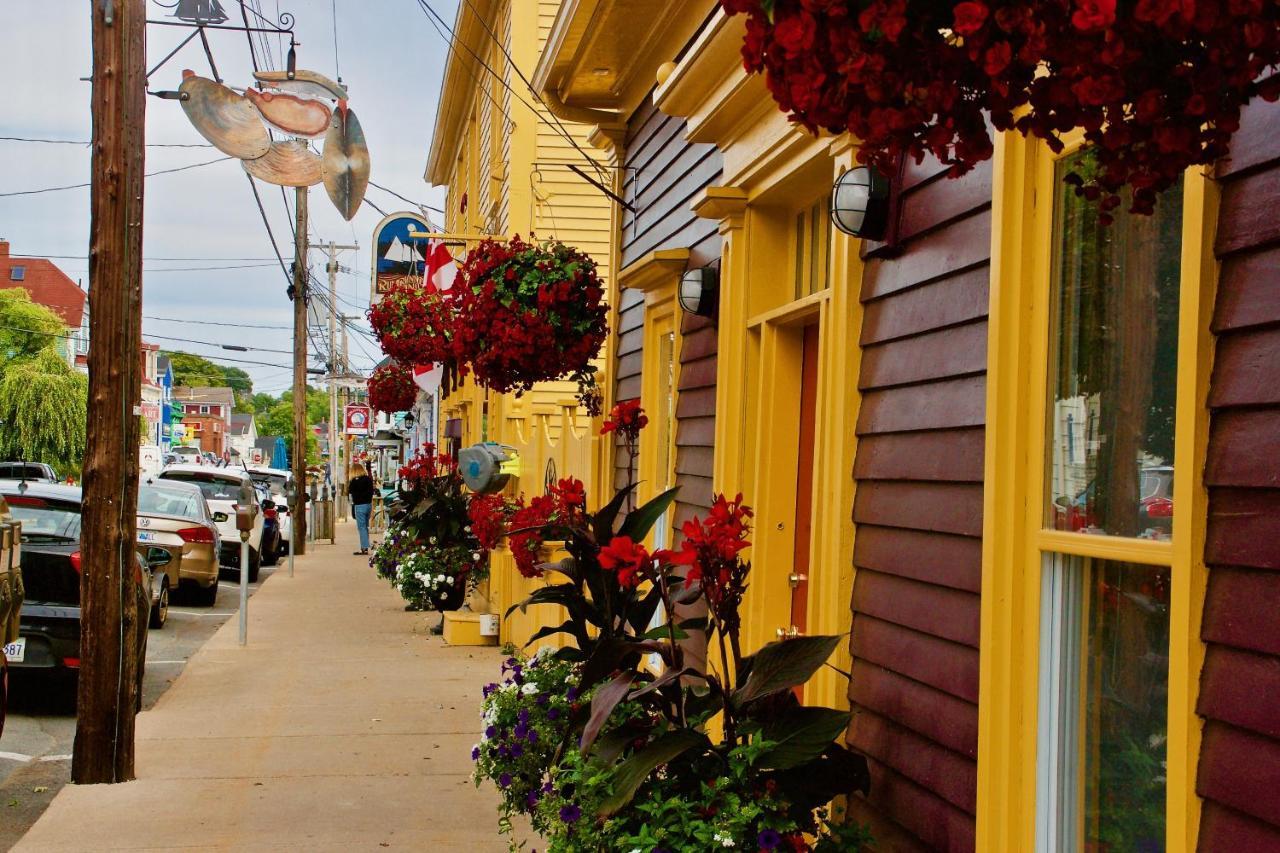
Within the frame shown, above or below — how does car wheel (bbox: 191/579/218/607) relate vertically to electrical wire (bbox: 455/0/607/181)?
below

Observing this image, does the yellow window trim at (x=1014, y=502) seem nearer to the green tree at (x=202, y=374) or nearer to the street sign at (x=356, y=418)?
the street sign at (x=356, y=418)

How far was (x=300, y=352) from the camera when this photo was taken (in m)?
30.4

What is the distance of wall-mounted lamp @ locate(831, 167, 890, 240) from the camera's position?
4.45 m

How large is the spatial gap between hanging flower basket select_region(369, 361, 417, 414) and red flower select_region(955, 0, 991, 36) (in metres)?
24.3

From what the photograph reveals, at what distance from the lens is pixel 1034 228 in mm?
3484

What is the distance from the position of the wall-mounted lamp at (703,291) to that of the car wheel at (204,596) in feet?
39.9

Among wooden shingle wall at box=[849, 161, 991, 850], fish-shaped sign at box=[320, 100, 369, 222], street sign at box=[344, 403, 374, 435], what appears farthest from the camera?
street sign at box=[344, 403, 374, 435]

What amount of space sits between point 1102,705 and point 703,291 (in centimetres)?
391

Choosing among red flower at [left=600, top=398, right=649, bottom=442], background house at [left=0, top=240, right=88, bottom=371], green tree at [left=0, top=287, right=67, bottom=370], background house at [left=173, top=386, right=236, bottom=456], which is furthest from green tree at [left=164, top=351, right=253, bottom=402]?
red flower at [left=600, top=398, right=649, bottom=442]

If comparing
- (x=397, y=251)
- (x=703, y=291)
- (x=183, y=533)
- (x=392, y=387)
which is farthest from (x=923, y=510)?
(x=392, y=387)

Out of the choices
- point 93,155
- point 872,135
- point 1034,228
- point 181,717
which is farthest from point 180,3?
point 872,135

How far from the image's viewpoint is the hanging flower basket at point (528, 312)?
880cm

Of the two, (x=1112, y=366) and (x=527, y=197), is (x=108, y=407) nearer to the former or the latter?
(x=1112, y=366)

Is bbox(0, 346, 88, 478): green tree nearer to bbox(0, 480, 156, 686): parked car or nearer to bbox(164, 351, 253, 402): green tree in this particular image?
bbox(0, 480, 156, 686): parked car
